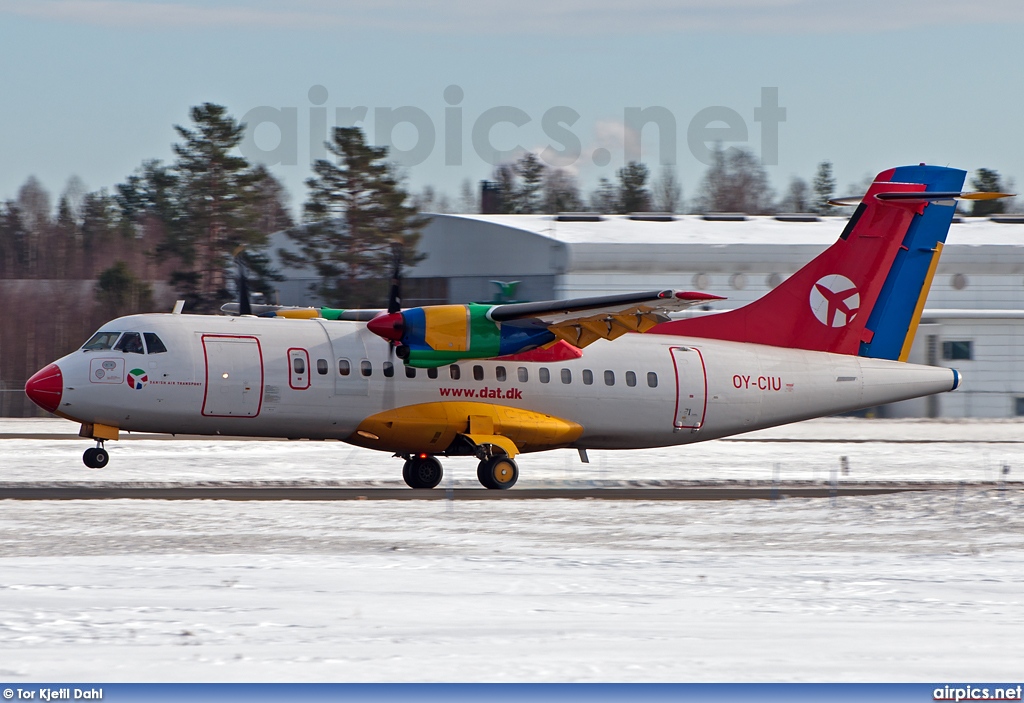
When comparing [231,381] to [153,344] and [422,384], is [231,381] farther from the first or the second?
[422,384]

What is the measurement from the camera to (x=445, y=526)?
1553 cm

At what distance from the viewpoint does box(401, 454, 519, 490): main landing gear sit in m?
20.6

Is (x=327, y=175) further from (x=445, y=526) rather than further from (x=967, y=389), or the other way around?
(x=445, y=526)

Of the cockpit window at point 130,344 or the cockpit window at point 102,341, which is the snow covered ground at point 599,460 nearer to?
the cockpit window at point 102,341

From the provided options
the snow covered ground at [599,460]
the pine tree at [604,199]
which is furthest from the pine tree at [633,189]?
the snow covered ground at [599,460]

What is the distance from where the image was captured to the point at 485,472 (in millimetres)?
Answer: 20594

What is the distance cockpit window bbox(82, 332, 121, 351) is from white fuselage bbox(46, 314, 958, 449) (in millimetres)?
136

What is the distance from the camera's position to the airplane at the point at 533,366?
19.5m

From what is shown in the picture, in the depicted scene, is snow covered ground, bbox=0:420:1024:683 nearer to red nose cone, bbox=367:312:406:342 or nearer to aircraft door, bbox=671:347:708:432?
red nose cone, bbox=367:312:406:342

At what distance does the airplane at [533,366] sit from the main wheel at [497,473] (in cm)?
3

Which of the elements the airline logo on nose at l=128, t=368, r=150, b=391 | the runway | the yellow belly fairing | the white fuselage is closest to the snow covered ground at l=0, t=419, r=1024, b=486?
the runway

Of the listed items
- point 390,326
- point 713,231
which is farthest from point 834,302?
point 713,231

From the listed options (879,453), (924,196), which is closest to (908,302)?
(924,196)

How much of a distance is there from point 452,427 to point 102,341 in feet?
18.7
